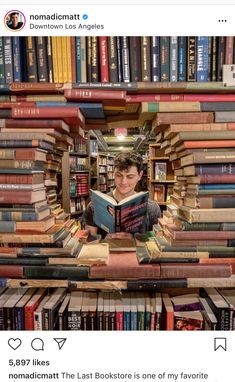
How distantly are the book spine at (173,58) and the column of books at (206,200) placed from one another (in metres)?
0.07

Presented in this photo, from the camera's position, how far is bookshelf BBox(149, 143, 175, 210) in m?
2.83

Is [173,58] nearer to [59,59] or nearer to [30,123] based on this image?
[59,59]

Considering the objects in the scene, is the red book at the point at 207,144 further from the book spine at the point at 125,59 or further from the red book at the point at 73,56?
the red book at the point at 73,56

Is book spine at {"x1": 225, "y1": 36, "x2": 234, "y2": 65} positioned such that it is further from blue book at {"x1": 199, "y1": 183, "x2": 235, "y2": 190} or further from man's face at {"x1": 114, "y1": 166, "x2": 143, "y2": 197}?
man's face at {"x1": 114, "y1": 166, "x2": 143, "y2": 197}

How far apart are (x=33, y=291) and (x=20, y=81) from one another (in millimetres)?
620

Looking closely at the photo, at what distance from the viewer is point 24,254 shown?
2.28ft

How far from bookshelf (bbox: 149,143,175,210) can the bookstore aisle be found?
212 centimetres

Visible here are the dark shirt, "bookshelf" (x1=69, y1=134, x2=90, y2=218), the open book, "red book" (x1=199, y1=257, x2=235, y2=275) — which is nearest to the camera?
"red book" (x1=199, y1=257, x2=235, y2=275)

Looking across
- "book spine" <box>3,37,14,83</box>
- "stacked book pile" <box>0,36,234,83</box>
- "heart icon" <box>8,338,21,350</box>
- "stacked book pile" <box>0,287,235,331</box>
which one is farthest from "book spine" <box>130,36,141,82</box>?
"heart icon" <box>8,338,21,350</box>
